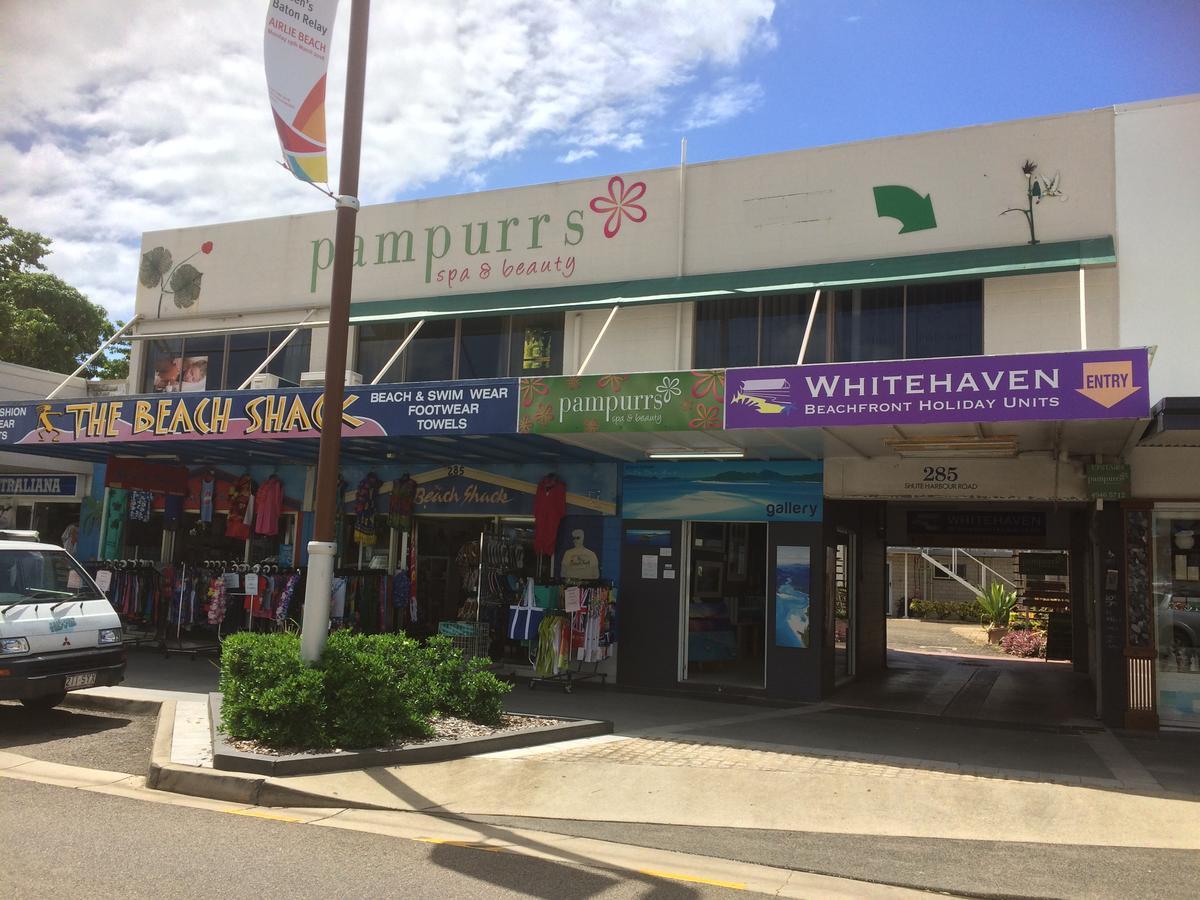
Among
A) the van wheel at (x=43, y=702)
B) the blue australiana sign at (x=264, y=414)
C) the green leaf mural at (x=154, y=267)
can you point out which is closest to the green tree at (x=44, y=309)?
the green leaf mural at (x=154, y=267)

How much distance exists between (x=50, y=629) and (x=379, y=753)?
13.2 feet

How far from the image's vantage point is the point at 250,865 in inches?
219

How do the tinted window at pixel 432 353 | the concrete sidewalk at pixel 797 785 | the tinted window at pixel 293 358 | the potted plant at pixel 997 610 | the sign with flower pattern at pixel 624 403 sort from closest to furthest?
the concrete sidewalk at pixel 797 785 < the sign with flower pattern at pixel 624 403 < the tinted window at pixel 432 353 < the tinted window at pixel 293 358 < the potted plant at pixel 997 610

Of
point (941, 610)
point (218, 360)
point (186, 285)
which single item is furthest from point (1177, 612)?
point (941, 610)

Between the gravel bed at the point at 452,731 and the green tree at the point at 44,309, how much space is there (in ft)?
89.9

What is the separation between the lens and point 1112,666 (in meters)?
11.6

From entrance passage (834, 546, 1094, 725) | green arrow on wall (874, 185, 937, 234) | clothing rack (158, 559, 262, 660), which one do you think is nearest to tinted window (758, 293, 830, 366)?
green arrow on wall (874, 185, 937, 234)

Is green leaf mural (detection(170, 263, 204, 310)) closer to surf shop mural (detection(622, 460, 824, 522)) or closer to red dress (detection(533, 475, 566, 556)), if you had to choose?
red dress (detection(533, 475, 566, 556))

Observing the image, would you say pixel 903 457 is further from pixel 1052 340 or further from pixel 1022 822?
pixel 1022 822

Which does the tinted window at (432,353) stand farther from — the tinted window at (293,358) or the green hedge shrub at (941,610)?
the green hedge shrub at (941,610)

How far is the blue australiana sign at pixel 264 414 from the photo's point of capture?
38.7 ft

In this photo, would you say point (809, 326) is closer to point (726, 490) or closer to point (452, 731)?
point (726, 490)

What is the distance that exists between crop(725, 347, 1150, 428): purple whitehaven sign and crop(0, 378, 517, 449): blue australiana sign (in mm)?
3106

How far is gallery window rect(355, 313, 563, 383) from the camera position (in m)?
15.2
